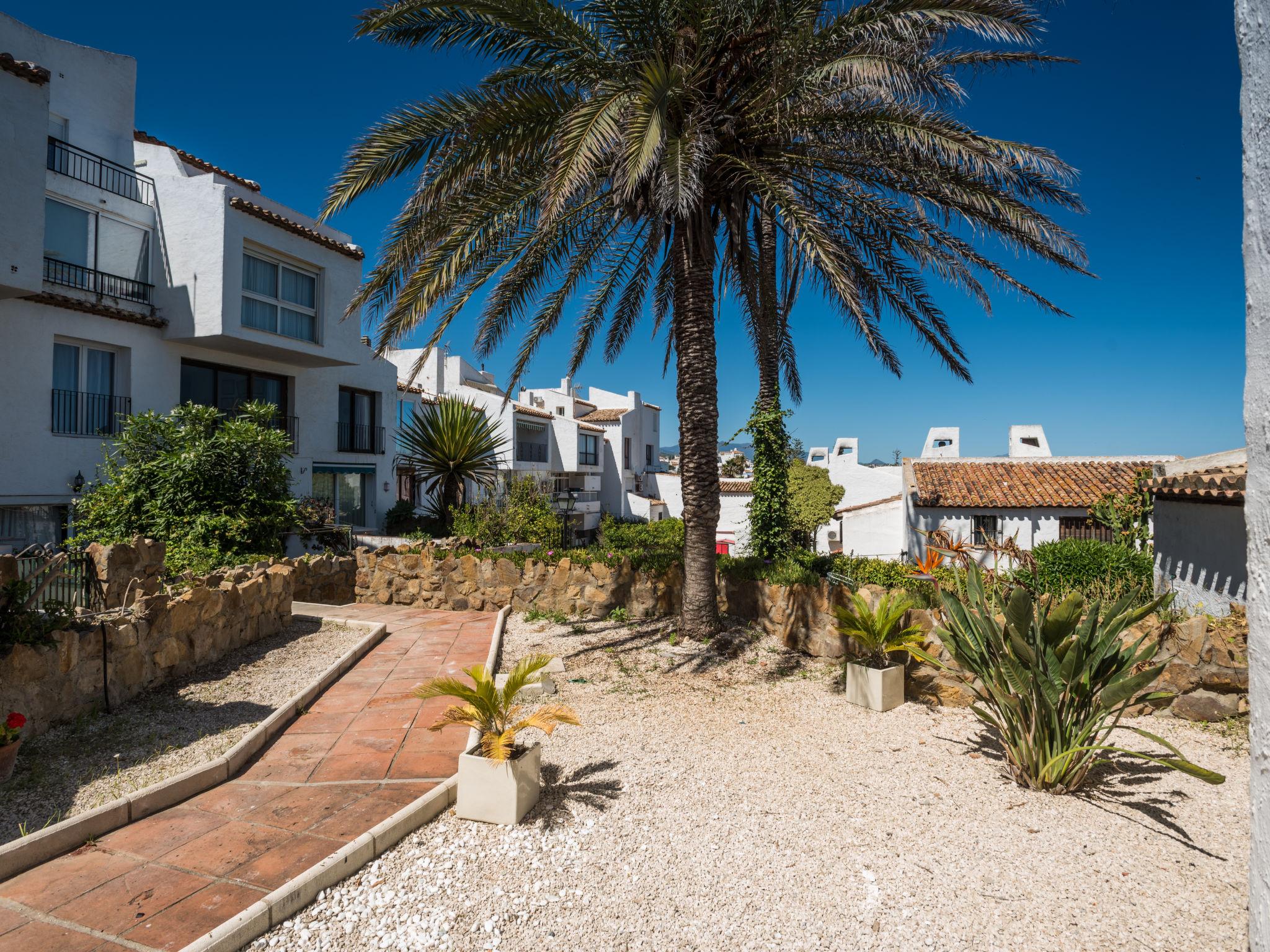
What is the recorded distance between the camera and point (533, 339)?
10.9 meters

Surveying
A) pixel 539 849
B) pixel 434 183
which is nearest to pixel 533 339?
pixel 434 183

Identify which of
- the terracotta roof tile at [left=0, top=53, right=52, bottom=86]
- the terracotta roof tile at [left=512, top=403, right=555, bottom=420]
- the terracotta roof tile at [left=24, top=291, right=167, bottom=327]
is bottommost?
the terracotta roof tile at [left=24, top=291, right=167, bottom=327]

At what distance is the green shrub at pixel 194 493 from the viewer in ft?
38.2

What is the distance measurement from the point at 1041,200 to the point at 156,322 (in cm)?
1691

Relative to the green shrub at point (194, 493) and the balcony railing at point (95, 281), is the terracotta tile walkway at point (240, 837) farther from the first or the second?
the balcony railing at point (95, 281)

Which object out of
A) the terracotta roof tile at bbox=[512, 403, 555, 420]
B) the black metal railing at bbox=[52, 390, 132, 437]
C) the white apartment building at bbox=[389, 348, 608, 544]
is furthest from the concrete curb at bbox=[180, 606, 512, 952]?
the terracotta roof tile at bbox=[512, 403, 555, 420]

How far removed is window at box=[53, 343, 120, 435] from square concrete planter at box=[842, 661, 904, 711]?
15274mm

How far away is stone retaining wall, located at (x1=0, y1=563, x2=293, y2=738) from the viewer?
562 centimetres

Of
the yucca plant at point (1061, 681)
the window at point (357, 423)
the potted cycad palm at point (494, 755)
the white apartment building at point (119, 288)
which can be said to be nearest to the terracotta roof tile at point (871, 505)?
the window at point (357, 423)

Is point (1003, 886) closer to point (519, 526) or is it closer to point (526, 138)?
point (526, 138)

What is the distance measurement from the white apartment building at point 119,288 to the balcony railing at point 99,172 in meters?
0.03

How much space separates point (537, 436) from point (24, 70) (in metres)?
25.6

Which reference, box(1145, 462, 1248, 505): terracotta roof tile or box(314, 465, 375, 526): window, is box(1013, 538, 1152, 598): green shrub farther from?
box(314, 465, 375, 526): window

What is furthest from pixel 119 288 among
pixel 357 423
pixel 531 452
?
pixel 531 452
